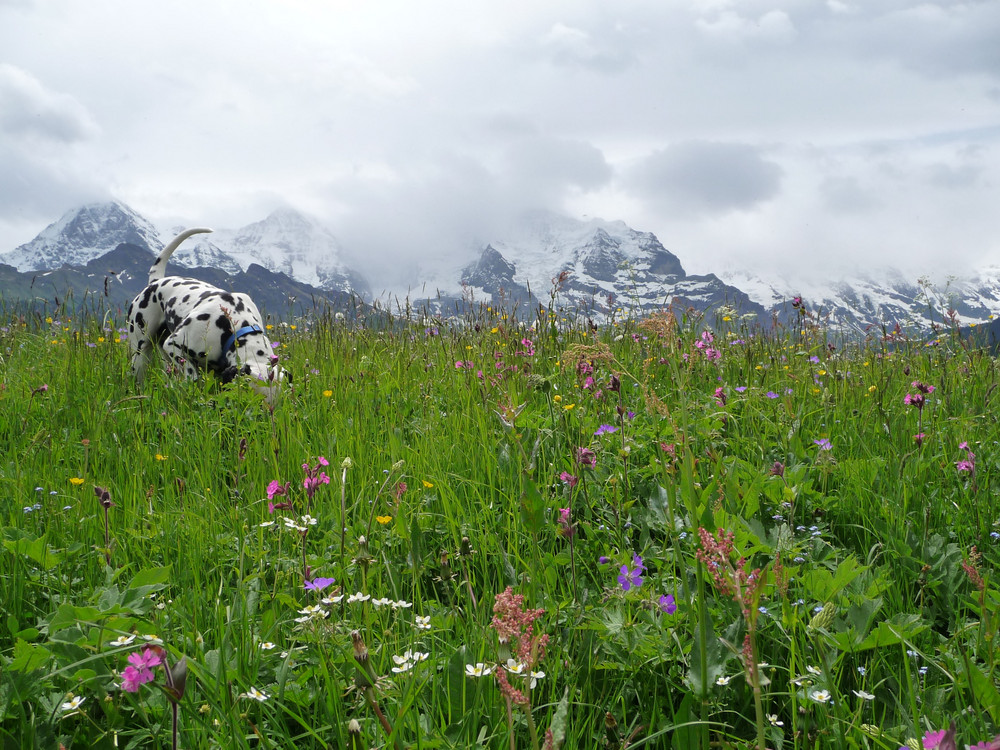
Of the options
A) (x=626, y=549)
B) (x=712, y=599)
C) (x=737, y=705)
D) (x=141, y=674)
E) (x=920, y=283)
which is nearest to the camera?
(x=141, y=674)

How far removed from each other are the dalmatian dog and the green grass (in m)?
0.69

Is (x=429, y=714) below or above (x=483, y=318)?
below

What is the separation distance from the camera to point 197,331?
5191 millimetres

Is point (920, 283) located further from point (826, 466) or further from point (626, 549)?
point (626, 549)

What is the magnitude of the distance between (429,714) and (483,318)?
15.7 feet

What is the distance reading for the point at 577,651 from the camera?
1.63 m

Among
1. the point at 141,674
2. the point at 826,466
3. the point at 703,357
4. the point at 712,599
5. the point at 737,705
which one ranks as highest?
the point at 703,357

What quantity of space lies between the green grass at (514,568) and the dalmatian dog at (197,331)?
0.69 m

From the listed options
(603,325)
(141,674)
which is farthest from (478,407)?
(603,325)

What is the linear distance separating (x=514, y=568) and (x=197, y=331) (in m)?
4.13

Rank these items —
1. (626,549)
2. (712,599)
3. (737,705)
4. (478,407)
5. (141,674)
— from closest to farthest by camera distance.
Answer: (141,674)
(737,705)
(712,599)
(626,549)
(478,407)

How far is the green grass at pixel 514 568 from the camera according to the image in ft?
4.47

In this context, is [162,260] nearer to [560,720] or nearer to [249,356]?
[249,356]

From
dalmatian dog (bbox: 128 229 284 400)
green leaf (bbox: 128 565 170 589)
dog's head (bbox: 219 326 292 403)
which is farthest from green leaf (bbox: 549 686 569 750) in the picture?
dog's head (bbox: 219 326 292 403)
